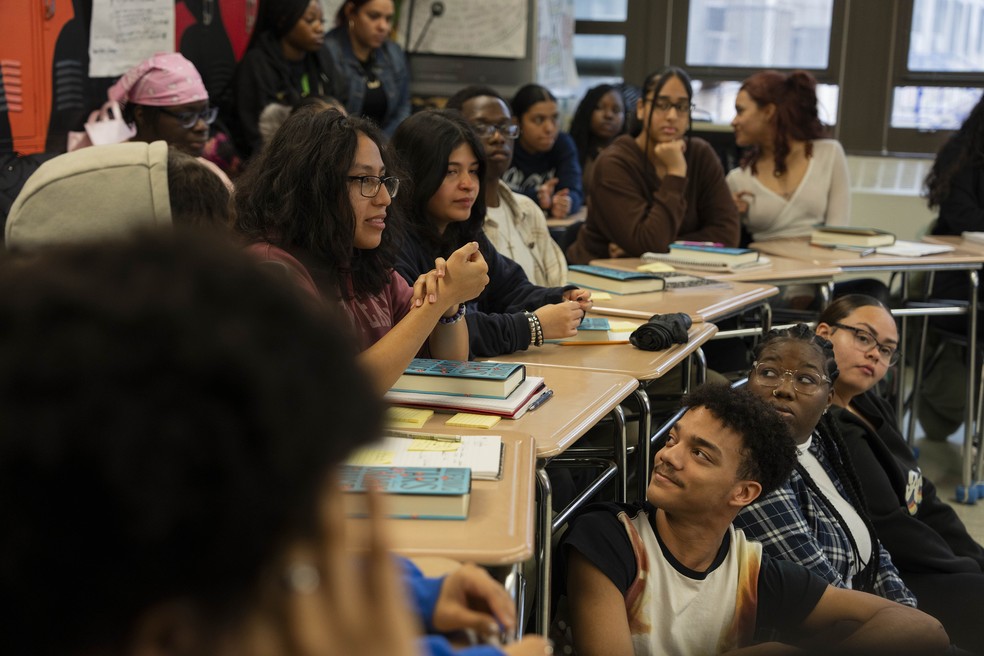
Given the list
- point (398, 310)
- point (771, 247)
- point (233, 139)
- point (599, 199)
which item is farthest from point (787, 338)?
point (233, 139)

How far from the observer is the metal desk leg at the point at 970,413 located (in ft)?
12.3

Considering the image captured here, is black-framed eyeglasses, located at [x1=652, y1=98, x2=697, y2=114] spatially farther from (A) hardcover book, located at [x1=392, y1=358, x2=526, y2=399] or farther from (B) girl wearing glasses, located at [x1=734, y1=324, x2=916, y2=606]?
(A) hardcover book, located at [x1=392, y1=358, x2=526, y2=399]

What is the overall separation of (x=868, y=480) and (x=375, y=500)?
208 cm

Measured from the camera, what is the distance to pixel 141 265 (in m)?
0.46

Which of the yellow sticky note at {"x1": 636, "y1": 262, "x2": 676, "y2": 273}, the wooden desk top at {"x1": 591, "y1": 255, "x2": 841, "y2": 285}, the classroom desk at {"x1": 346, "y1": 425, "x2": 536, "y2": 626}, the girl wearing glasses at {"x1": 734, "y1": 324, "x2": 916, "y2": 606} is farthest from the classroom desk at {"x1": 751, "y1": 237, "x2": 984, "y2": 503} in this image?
the classroom desk at {"x1": 346, "y1": 425, "x2": 536, "y2": 626}

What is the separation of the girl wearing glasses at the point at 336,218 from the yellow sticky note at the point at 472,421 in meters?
0.18

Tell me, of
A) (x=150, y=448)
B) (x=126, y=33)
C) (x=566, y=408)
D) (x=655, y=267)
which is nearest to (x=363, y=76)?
(x=126, y=33)

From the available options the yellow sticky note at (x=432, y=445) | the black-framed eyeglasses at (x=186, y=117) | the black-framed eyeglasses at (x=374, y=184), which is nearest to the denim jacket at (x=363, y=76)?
the black-framed eyeglasses at (x=186, y=117)

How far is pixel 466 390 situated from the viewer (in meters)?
1.91

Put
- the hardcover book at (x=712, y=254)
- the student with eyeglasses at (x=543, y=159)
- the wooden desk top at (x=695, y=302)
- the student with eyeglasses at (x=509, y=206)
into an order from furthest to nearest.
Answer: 1. the student with eyeglasses at (x=543, y=159)
2. the hardcover book at (x=712, y=254)
3. the student with eyeglasses at (x=509, y=206)
4. the wooden desk top at (x=695, y=302)

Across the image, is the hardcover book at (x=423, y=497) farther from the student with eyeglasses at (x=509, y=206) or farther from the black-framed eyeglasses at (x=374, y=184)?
the student with eyeglasses at (x=509, y=206)

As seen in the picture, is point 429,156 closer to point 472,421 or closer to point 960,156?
point 472,421

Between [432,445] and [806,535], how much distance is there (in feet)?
2.81

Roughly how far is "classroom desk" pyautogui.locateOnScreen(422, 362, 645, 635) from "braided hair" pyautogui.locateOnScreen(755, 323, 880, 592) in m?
0.42
